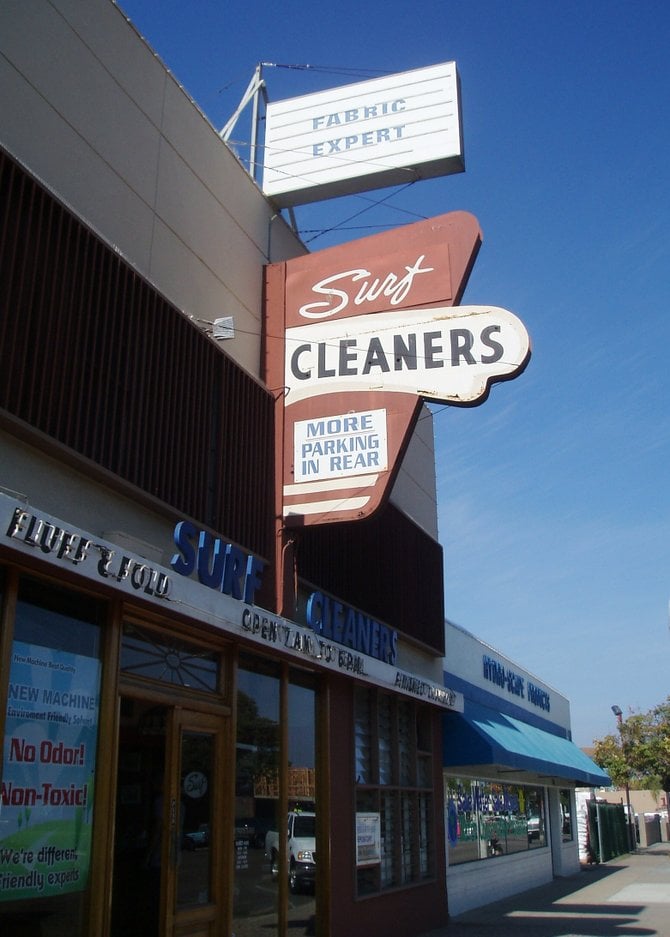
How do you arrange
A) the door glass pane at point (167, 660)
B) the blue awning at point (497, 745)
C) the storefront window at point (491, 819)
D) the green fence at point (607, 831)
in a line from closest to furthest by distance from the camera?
the door glass pane at point (167, 660) < the blue awning at point (497, 745) < the storefront window at point (491, 819) < the green fence at point (607, 831)

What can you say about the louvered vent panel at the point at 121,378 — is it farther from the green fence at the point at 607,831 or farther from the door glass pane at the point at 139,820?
the green fence at the point at 607,831

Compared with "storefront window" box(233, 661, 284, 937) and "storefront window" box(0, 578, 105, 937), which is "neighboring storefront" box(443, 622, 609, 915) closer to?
"storefront window" box(233, 661, 284, 937)

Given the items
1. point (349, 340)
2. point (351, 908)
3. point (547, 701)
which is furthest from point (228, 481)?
point (547, 701)

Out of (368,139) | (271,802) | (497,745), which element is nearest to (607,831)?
(497,745)

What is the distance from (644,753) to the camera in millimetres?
45906

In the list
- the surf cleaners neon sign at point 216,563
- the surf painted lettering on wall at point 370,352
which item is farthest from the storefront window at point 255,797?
the surf painted lettering on wall at point 370,352

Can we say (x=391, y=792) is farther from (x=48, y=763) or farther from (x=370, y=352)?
(x=48, y=763)

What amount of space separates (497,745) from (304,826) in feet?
18.4

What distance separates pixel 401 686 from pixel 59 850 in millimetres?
6283

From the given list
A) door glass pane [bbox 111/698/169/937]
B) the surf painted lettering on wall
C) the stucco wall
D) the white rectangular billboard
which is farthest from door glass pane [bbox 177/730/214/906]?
the white rectangular billboard

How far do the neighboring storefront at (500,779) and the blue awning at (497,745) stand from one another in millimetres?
16

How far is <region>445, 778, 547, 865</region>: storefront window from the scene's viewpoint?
51.6 feet

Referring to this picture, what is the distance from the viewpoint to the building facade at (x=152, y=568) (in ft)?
22.2

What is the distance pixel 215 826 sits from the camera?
28.9 ft
